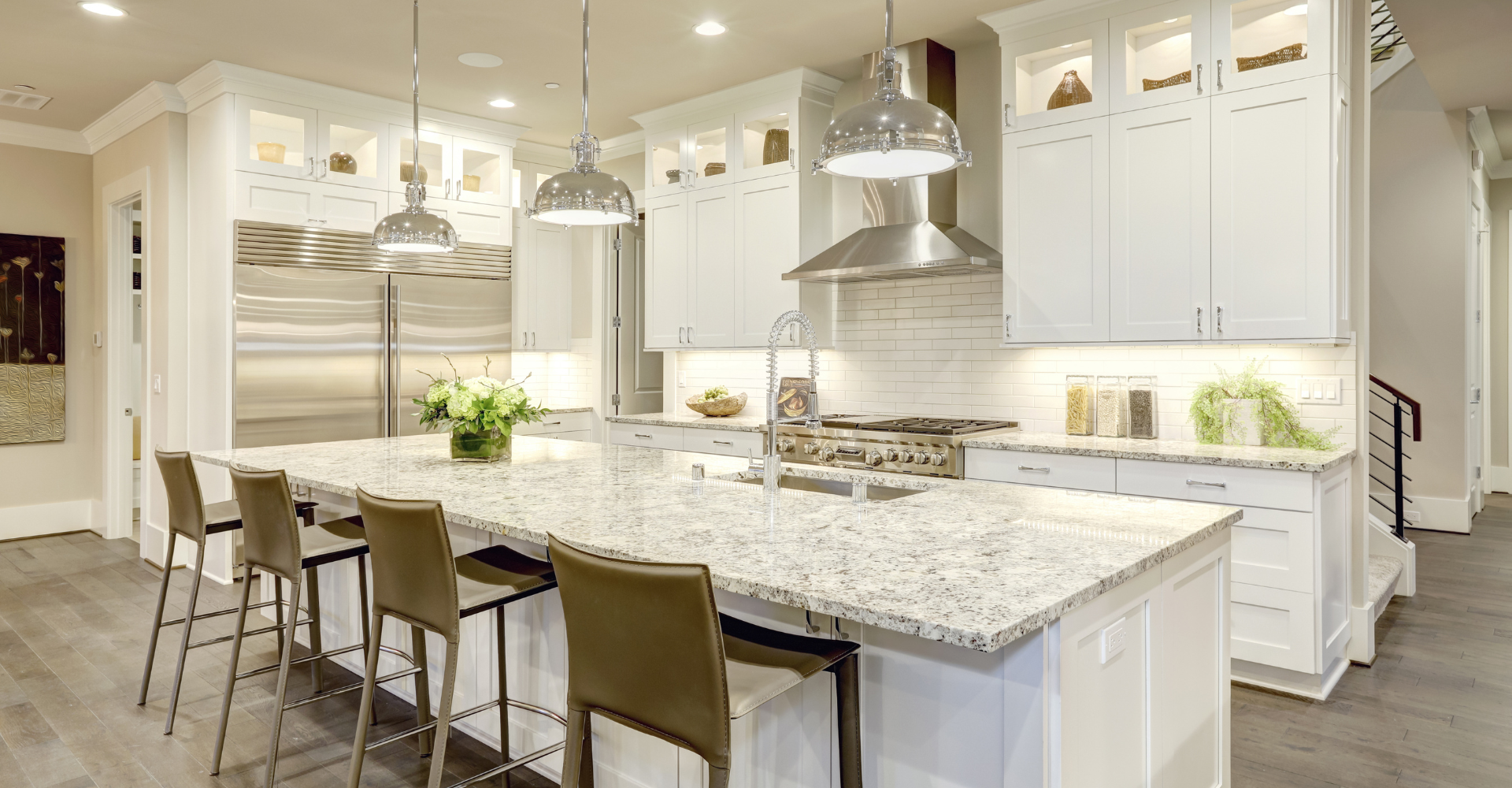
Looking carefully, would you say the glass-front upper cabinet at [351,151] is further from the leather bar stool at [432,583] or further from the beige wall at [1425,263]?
the beige wall at [1425,263]

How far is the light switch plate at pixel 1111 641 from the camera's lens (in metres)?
1.61

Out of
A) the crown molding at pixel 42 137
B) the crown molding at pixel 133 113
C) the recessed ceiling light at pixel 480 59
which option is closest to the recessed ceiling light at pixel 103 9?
the crown molding at pixel 133 113

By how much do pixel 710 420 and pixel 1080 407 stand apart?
7.05 feet

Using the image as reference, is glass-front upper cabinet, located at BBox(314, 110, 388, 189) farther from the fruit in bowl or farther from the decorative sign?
the decorative sign

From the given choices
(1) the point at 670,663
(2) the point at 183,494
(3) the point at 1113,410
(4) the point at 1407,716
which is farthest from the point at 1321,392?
(2) the point at 183,494

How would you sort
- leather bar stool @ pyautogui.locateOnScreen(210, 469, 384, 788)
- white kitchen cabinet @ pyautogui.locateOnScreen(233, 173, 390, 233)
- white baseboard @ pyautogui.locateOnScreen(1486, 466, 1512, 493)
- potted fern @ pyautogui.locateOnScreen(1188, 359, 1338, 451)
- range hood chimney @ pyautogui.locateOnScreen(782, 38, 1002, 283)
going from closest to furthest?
leather bar stool @ pyautogui.locateOnScreen(210, 469, 384, 788), potted fern @ pyautogui.locateOnScreen(1188, 359, 1338, 451), range hood chimney @ pyautogui.locateOnScreen(782, 38, 1002, 283), white kitchen cabinet @ pyautogui.locateOnScreen(233, 173, 390, 233), white baseboard @ pyautogui.locateOnScreen(1486, 466, 1512, 493)

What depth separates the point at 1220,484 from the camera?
126 inches

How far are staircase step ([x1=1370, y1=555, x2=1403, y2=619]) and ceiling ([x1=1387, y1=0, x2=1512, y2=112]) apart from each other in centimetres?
263

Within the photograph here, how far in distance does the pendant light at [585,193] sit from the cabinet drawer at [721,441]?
204cm

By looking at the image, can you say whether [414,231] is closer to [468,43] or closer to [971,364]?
[468,43]

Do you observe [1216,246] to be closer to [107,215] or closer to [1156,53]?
[1156,53]

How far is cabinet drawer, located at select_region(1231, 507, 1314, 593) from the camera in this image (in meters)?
3.06

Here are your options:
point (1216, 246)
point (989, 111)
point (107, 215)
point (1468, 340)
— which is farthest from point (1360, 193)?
point (107, 215)

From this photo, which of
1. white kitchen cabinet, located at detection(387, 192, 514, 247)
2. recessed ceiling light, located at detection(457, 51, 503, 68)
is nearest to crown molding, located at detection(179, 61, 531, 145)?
white kitchen cabinet, located at detection(387, 192, 514, 247)
